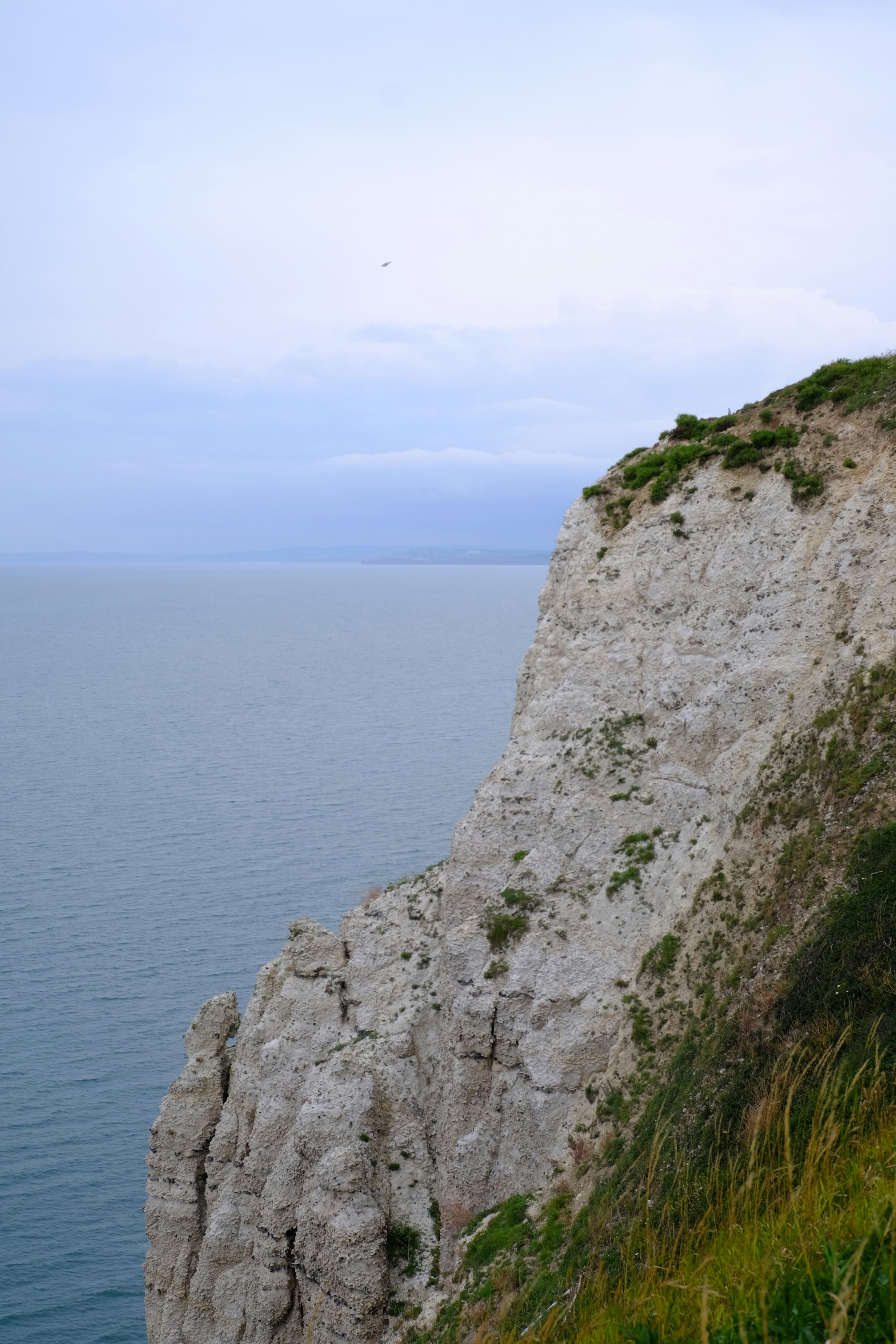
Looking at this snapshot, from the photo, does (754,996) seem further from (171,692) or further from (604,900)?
(171,692)

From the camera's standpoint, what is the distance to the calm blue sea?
39.1 metres

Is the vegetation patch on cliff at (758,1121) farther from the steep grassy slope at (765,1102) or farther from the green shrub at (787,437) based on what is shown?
the green shrub at (787,437)

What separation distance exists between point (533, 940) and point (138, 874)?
162 ft

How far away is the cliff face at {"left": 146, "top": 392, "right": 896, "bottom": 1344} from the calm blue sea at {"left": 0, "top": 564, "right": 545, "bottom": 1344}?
10.5 meters

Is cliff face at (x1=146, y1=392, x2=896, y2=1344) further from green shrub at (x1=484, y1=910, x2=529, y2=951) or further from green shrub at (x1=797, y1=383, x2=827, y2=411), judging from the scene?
green shrub at (x1=797, y1=383, x2=827, y2=411)

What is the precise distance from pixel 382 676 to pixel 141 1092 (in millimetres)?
113175

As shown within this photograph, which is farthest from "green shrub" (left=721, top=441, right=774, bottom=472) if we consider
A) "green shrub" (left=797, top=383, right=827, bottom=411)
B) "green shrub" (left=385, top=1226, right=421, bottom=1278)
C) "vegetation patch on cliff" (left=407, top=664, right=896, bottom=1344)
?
"green shrub" (left=385, top=1226, right=421, bottom=1278)

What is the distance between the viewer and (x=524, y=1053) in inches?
943

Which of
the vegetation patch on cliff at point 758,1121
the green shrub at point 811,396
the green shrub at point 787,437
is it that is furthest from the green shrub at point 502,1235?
the green shrub at point 811,396

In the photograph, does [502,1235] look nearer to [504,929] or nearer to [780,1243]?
[504,929]

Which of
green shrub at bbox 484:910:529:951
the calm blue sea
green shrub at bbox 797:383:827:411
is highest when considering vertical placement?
green shrub at bbox 797:383:827:411

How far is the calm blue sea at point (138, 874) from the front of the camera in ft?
128

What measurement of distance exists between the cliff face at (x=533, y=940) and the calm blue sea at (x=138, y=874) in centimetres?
1049

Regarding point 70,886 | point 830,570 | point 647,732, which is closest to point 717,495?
point 830,570
